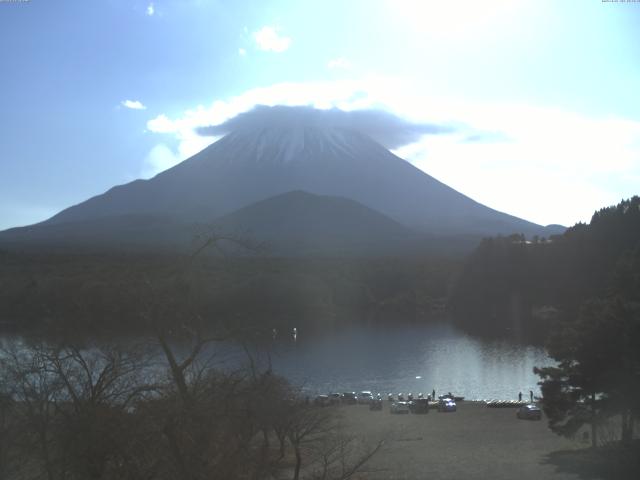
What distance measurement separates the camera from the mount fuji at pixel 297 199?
57281 millimetres

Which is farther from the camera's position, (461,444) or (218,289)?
(218,289)

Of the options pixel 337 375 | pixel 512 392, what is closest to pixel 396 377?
pixel 337 375

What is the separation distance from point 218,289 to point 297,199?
172ft

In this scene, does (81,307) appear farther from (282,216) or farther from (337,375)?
(282,216)

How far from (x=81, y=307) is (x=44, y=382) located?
0.70m

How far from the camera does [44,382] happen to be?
345cm

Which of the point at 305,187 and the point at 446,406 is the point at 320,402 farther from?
the point at 305,187

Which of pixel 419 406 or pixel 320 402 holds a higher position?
pixel 320 402

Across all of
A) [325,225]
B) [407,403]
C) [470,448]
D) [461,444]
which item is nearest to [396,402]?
[407,403]

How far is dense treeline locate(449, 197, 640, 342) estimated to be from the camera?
31344 millimetres

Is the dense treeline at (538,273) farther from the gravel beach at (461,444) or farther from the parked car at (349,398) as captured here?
the gravel beach at (461,444)

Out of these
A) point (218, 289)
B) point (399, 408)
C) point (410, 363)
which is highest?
point (218, 289)

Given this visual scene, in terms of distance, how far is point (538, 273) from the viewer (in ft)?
117

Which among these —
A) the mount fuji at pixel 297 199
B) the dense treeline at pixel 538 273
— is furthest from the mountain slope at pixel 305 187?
the dense treeline at pixel 538 273
